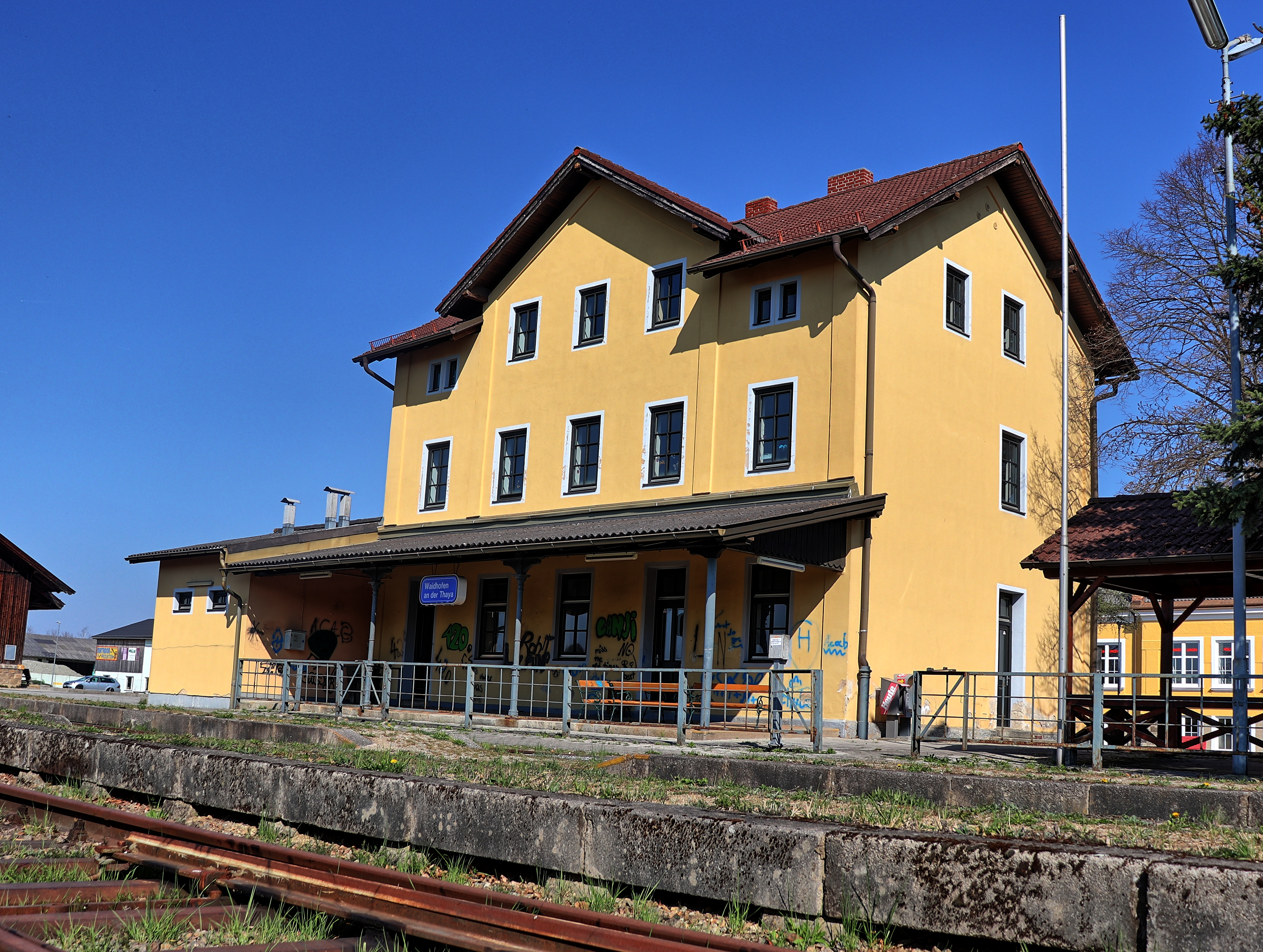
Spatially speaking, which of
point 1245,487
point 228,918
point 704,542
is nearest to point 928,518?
point 704,542

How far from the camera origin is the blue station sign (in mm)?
22312

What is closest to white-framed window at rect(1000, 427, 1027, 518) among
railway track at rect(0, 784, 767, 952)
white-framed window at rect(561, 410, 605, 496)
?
white-framed window at rect(561, 410, 605, 496)

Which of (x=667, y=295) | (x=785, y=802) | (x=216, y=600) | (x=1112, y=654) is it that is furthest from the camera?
(x=1112, y=654)

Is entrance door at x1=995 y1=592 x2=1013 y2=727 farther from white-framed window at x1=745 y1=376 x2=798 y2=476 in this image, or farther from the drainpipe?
white-framed window at x1=745 y1=376 x2=798 y2=476

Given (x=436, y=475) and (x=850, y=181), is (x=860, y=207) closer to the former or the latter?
(x=850, y=181)

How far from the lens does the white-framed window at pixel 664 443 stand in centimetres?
2139

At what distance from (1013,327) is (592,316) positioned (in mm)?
8349

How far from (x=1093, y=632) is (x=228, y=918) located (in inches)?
843

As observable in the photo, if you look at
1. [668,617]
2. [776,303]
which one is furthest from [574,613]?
[776,303]

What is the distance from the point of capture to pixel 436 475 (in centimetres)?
2669

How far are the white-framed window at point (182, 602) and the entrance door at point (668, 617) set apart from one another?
13.3 meters

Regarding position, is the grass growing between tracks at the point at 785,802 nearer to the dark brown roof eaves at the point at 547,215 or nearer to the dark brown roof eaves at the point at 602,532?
the dark brown roof eaves at the point at 602,532

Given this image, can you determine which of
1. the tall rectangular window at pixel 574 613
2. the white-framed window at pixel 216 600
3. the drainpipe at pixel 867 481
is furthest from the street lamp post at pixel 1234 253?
the white-framed window at pixel 216 600

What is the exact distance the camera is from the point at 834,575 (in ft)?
60.9
